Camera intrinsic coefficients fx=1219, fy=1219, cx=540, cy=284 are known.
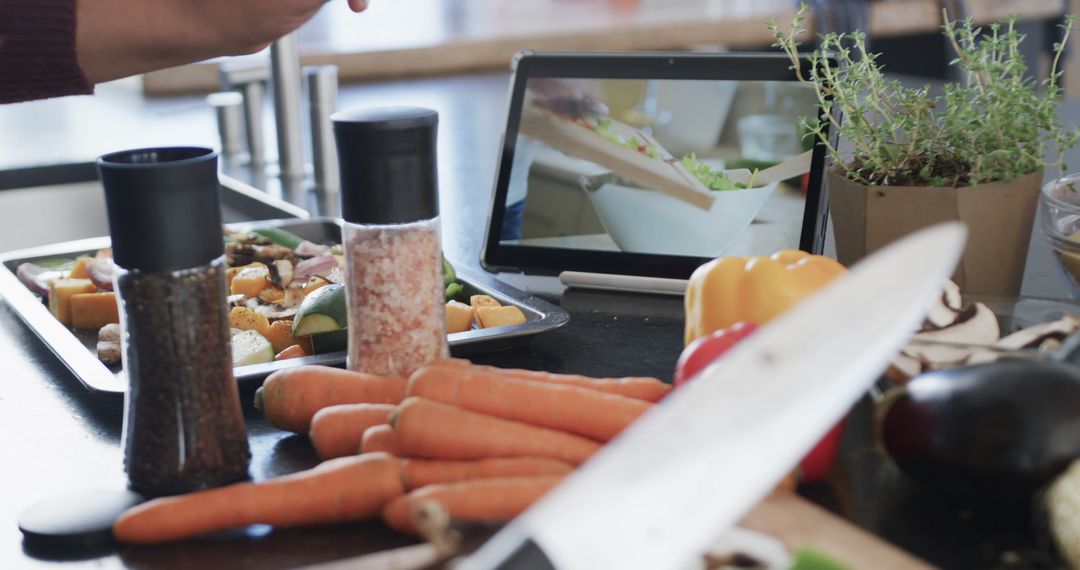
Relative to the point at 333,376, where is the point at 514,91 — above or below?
above

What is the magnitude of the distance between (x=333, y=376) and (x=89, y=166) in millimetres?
1586

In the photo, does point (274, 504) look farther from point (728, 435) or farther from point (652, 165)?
point (652, 165)

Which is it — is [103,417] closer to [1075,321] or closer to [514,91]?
[514,91]

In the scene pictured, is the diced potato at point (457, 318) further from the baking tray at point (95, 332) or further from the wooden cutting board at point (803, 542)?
the wooden cutting board at point (803, 542)

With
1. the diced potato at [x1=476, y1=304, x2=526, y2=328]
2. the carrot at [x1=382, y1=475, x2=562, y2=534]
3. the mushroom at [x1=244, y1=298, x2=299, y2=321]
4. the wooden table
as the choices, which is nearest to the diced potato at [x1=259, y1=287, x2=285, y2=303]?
the mushroom at [x1=244, y1=298, x2=299, y2=321]

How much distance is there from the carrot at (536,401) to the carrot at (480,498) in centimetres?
8

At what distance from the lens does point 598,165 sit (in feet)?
4.66

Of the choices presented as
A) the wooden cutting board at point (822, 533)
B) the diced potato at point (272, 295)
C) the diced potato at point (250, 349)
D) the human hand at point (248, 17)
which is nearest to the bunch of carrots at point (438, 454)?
the wooden cutting board at point (822, 533)

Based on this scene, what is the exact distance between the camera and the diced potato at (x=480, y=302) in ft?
4.14

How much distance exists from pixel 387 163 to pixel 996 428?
0.49 m

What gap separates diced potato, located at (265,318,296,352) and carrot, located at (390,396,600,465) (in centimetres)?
42

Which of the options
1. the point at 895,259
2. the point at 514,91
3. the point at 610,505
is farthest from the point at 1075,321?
the point at 514,91

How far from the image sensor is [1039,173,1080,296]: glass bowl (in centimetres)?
113

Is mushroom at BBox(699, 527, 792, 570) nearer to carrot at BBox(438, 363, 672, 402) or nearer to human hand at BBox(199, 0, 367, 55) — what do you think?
carrot at BBox(438, 363, 672, 402)
